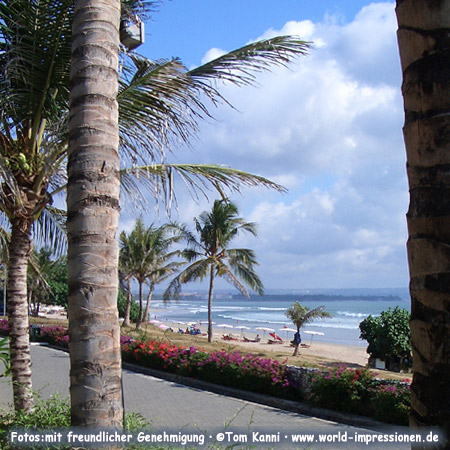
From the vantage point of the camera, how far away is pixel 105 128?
349 centimetres

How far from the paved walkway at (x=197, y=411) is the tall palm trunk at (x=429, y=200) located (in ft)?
15.3

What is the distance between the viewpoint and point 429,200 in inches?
68.7

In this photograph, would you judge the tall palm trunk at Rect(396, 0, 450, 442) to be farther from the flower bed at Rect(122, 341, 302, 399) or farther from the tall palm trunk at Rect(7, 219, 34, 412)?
the flower bed at Rect(122, 341, 302, 399)

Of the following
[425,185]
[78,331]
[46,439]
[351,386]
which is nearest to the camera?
[425,185]

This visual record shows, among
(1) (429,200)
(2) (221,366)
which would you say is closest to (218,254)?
(2) (221,366)

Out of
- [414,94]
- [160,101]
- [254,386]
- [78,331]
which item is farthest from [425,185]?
[254,386]

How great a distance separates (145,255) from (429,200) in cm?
3244

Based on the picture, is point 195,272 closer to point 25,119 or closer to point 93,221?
point 25,119

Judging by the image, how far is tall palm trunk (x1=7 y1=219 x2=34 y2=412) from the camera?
593 centimetres

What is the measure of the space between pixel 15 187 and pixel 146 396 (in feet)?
22.6

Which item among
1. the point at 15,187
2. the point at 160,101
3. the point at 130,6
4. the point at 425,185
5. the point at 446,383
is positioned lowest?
the point at 446,383

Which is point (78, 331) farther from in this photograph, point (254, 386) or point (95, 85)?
point (254, 386)

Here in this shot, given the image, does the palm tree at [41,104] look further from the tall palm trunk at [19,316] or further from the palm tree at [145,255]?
the palm tree at [145,255]

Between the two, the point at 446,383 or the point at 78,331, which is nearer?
the point at 446,383
